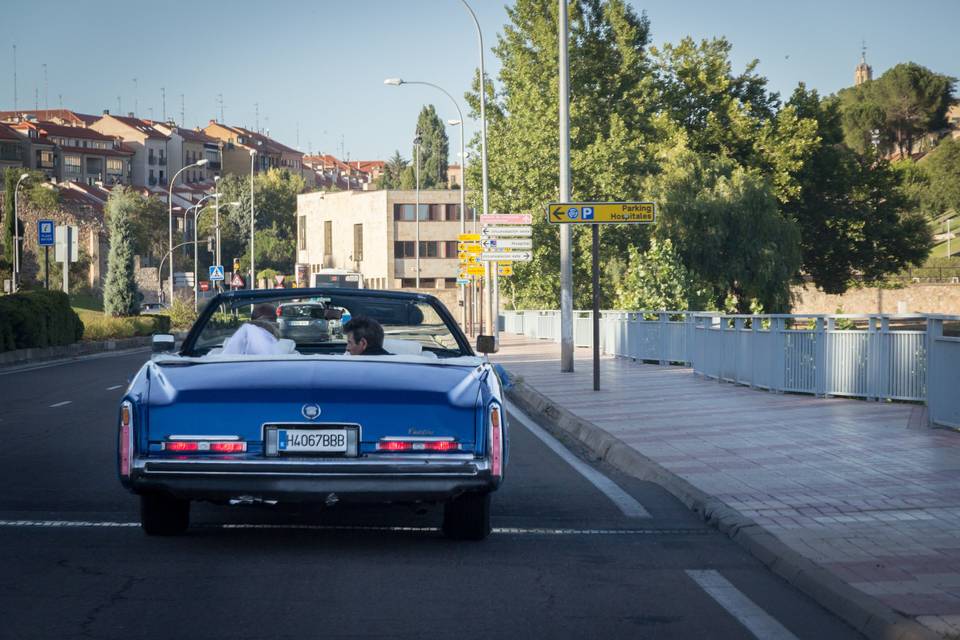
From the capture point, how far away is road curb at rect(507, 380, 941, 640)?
19.1ft

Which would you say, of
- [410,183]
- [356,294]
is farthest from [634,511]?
[410,183]

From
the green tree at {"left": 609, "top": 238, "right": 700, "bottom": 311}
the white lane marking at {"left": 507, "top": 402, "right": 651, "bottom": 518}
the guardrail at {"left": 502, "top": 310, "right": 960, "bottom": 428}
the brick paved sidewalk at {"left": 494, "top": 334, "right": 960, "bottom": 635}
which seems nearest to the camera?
the brick paved sidewalk at {"left": 494, "top": 334, "right": 960, "bottom": 635}

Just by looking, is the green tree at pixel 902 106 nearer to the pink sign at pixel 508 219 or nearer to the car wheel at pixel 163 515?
the pink sign at pixel 508 219

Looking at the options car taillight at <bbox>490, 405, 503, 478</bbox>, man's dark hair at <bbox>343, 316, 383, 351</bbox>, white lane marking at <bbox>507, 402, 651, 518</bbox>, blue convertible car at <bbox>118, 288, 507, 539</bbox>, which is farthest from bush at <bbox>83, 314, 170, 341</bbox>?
car taillight at <bbox>490, 405, 503, 478</bbox>

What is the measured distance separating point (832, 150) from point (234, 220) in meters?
92.3

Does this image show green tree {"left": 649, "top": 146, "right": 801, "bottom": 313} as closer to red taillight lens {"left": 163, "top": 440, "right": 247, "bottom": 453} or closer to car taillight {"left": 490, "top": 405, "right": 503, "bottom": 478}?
car taillight {"left": 490, "top": 405, "right": 503, "bottom": 478}

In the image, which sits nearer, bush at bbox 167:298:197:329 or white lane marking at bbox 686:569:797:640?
white lane marking at bbox 686:569:797:640

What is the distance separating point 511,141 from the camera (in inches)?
2226

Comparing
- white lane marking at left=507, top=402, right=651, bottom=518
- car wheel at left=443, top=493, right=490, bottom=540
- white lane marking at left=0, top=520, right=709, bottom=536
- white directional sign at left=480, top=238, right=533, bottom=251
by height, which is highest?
white directional sign at left=480, top=238, right=533, bottom=251

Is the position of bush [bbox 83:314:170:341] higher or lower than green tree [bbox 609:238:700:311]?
lower

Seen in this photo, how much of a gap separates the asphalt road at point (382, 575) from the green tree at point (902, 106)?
113m

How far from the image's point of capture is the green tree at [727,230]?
175 feet

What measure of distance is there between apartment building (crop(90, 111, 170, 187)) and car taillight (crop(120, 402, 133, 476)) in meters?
158

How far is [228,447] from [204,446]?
0.13 meters
